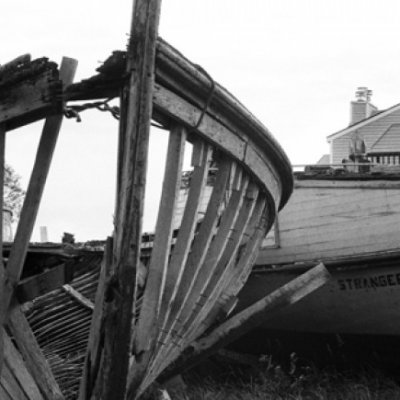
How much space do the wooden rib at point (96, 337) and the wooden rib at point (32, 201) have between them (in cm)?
76

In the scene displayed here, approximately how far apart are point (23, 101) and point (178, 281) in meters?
1.70

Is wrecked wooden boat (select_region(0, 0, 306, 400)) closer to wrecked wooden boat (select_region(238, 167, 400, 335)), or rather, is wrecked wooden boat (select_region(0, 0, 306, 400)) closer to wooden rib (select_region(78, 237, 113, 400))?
wooden rib (select_region(78, 237, 113, 400))

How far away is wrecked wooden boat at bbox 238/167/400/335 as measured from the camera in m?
13.3

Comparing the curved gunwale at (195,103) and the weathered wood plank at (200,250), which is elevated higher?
the curved gunwale at (195,103)

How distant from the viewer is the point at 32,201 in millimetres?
7801

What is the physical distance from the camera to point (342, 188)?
14203 mm

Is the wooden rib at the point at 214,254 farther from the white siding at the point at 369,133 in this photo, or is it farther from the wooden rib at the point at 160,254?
the white siding at the point at 369,133

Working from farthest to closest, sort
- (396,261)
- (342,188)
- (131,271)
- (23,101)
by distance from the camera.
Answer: (342,188) < (396,261) < (23,101) < (131,271)

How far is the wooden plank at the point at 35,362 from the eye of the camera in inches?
310

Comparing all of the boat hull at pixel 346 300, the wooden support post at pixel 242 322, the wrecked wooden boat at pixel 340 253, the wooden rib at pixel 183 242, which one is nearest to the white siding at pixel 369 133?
the wrecked wooden boat at pixel 340 253

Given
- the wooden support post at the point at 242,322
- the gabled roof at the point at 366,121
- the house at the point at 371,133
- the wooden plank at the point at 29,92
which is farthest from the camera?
the gabled roof at the point at 366,121

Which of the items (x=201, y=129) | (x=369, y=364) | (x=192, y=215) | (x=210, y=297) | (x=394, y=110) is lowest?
(x=369, y=364)

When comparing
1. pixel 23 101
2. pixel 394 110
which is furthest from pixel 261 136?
pixel 394 110

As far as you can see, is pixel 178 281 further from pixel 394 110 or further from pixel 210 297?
pixel 394 110
